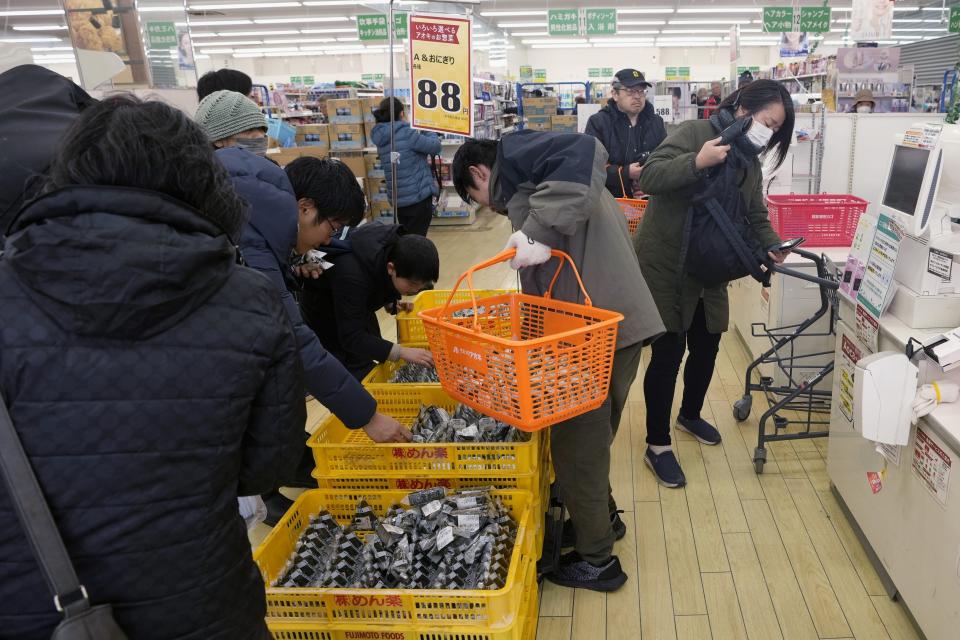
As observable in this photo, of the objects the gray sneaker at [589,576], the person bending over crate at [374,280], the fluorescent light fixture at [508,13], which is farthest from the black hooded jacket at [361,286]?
the fluorescent light fixture at [508,13]

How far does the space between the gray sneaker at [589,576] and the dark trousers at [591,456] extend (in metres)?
0.11

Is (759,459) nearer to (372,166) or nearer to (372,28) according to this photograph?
(372,166)

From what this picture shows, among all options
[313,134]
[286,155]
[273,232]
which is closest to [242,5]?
[313,134]

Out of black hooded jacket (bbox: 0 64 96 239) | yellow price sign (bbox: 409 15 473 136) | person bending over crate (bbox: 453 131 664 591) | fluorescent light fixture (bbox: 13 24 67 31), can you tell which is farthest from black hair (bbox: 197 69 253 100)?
fluorescent light fixture (bbox: 13 24 67 31)

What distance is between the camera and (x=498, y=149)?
6.74 feet

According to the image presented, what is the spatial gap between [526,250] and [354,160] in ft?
24.7

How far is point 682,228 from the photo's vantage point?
2758 millimetres

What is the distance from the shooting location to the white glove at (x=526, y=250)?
1.92 metres

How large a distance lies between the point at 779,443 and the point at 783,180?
2.40 m

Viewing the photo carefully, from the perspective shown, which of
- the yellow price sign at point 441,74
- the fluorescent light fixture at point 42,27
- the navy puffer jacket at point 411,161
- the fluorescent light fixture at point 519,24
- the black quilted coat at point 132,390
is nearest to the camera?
the black quilted coat at point 132,390

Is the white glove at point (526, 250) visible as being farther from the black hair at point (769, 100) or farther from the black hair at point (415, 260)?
the black hair at point (769, 100)

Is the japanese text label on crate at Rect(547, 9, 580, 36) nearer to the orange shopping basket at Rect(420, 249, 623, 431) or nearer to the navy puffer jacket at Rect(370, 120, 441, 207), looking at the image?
the navy puffer jacket at Rect(370, 120, 441, 207)

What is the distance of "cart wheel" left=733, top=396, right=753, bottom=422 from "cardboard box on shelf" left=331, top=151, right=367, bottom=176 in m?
6.42

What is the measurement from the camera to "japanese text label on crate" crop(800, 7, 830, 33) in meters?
12.2
